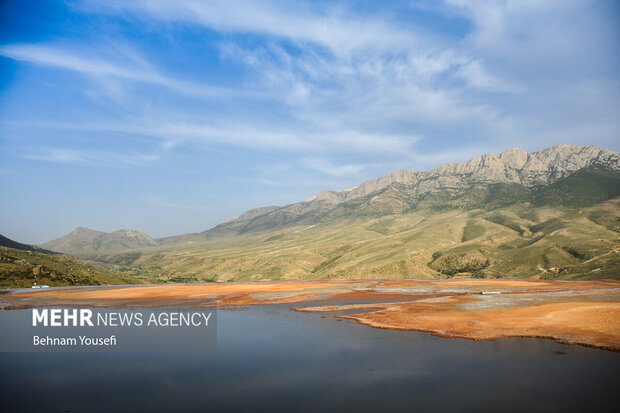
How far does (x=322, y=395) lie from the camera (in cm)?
1995

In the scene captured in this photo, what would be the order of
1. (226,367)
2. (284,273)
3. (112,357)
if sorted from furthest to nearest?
(284,273)
(112,357)
(226,367)

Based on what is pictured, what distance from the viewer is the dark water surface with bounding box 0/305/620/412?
18.8 metres

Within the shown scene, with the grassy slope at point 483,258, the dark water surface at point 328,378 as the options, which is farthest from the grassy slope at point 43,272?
the dark water surface at point 328,378

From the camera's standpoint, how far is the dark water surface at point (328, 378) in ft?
61.8

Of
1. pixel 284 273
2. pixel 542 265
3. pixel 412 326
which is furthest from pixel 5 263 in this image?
pixel 542 265

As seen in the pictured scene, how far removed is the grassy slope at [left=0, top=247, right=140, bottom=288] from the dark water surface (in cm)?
8658

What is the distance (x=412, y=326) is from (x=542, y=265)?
110639 millimetres

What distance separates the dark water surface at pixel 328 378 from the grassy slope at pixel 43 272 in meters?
86.6

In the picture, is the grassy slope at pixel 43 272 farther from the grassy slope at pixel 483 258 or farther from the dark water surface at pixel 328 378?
the dark water surface at pixel 328 378

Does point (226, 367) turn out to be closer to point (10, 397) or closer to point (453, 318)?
point (10, 397)

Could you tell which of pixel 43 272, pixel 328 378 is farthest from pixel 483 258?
pixel 43 272

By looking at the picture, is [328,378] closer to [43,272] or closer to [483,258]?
[43,272]

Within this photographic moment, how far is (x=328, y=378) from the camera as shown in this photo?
892 inches

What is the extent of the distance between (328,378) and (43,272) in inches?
4426
